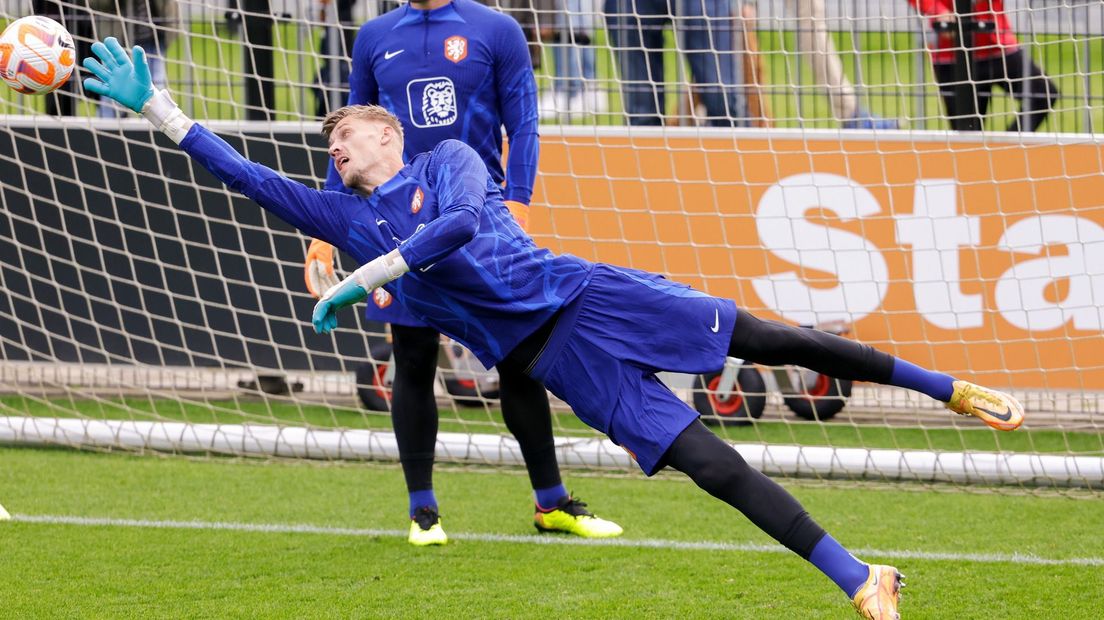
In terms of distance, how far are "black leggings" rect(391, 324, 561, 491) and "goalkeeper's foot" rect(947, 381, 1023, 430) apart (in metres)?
1.45

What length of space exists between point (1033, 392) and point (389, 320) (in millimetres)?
3557

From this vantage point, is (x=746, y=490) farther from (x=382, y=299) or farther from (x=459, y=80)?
(x=459, y=80)

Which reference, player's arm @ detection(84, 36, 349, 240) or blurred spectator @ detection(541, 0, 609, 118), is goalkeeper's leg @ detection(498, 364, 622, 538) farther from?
blurred spectator @ detection(541, 0, 609, 118)

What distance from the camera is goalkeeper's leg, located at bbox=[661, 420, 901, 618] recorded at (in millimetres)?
3307

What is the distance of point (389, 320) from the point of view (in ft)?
15.1

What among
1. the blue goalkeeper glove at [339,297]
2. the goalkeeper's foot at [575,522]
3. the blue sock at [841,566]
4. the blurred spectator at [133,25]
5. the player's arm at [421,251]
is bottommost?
the goalkeeper's foot at [575,522]

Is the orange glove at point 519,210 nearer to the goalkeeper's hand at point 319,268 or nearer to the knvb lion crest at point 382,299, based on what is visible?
the knvb lion crest at point 382,299

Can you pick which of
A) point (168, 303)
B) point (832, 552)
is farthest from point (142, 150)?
point (832, 552)

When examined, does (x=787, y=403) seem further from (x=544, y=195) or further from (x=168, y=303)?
(x=168, y=303)

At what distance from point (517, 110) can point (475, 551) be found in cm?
149

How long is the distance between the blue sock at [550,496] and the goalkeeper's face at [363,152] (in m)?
1.51

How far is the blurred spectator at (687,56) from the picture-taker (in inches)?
279

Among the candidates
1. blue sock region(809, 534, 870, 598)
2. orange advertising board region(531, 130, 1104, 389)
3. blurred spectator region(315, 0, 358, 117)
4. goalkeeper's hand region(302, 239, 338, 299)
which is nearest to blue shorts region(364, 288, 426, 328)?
goalkeeper's hand region(302, 239, 338, 299)

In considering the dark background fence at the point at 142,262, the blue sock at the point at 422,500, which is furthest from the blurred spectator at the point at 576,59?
the blue sock at the point at 422,500
